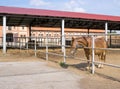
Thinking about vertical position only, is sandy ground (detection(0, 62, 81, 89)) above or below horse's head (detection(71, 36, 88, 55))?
below

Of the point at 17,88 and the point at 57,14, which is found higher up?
the point at 57,14

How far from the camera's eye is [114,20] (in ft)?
86.1

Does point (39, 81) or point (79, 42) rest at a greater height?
point (79, 42)

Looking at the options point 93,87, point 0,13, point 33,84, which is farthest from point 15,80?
point 0,13

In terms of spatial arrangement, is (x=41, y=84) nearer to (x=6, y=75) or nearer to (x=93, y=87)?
(x=93, y=87)

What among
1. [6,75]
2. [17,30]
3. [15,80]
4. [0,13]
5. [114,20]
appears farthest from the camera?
[17,30]

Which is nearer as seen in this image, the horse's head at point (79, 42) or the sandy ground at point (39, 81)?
the sandy ground at point (39, 81)

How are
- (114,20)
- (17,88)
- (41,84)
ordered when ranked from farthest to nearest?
(114,20) → (41,84) → (17,88)

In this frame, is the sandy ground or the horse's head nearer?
the sandy ground

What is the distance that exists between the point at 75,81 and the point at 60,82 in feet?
1.49

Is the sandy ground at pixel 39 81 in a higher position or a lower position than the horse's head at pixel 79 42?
lower

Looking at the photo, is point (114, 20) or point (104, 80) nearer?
point (104, 80)

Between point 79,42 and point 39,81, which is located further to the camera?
point 79,42

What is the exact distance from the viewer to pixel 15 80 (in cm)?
809
